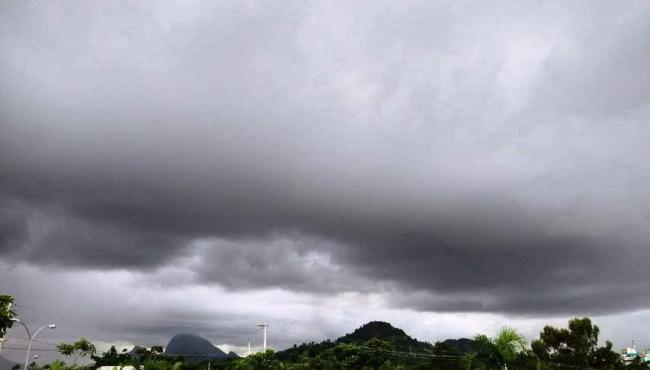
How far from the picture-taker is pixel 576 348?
61469mm

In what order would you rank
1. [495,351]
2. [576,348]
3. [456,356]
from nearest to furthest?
[495,351]
[576,348]
[456,356]

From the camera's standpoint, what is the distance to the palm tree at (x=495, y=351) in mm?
28844

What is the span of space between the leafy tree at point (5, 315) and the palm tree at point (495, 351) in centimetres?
2815

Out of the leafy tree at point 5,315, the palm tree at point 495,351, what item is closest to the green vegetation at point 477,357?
the palm tree at point 495,351

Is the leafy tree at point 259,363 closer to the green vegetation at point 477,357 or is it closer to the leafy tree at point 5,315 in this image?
the green vegetation at point 477,357

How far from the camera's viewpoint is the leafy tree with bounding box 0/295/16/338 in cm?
3272

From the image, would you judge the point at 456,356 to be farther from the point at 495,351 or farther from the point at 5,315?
the point at 5,315

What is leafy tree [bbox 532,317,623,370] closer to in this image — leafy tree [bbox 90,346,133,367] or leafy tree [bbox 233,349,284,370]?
leafy tree [bbox 233,349,284,370]

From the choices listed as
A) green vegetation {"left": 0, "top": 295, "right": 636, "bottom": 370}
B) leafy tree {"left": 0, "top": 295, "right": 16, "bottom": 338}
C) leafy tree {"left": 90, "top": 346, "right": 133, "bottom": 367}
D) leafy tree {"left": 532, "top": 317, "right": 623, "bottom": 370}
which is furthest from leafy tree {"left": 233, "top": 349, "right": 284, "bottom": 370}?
leafy tree {"left": 0, "top": 295, "right": 16, "bottom": 338}

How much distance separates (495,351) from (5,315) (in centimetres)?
2964

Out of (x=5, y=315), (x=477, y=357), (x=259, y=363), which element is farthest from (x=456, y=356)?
(x=5, y=315)

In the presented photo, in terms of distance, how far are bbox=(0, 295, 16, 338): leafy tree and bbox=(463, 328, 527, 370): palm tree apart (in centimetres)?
2815

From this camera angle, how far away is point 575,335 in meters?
61.7

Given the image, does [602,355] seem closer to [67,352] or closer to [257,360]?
[257,360]
